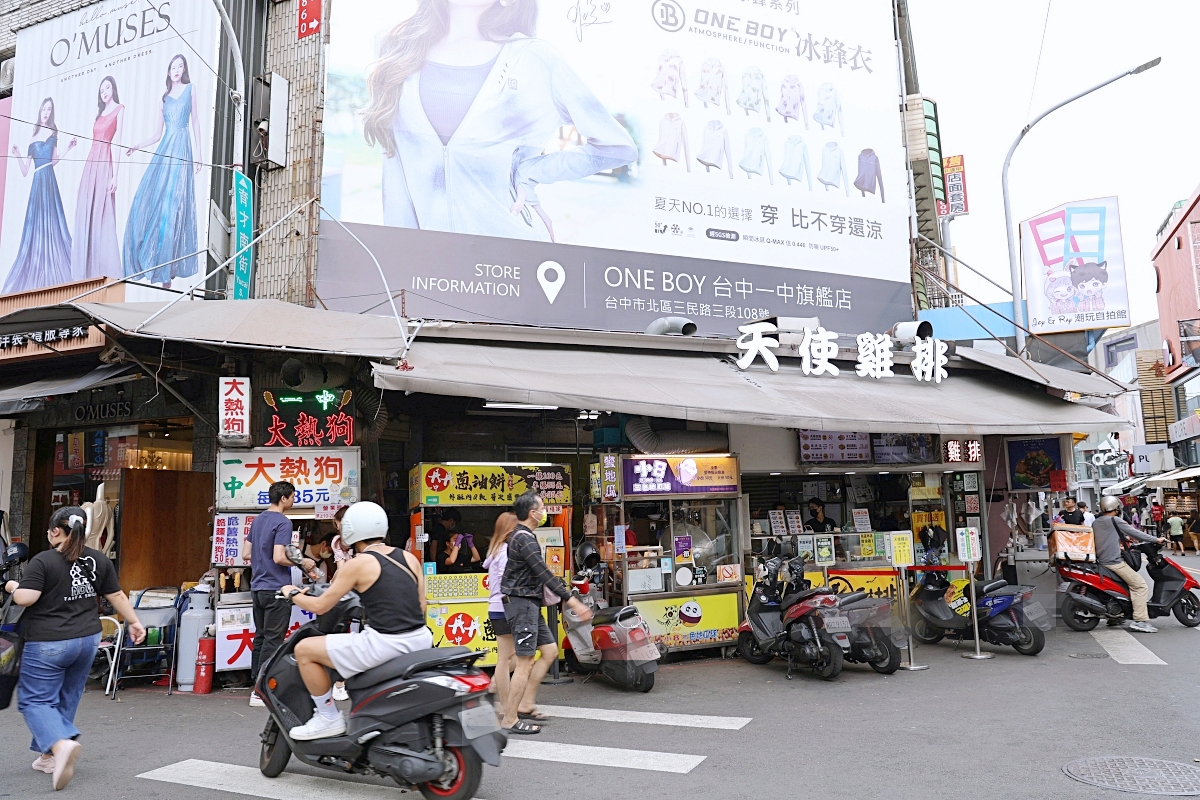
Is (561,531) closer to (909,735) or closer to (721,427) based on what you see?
(721,427)

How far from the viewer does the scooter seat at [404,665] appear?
15.2ft

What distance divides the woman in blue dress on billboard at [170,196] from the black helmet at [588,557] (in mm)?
5985

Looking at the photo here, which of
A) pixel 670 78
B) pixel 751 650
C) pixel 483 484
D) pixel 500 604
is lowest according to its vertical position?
pixel 751 650

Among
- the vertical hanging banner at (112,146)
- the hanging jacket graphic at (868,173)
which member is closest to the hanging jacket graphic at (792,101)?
the hanging jacket graphic at (868,173)

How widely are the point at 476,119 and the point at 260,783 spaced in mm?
8558

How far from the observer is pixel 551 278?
11.4 meters

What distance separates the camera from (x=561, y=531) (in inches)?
364

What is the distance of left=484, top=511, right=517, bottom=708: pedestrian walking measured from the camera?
670 cm

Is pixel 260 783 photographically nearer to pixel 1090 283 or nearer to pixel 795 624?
pixel 795 624

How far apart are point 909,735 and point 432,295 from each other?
23.7 feet

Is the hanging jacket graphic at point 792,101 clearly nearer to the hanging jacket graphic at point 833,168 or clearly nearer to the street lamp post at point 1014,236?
the hanging jacket graphic at point 833,168

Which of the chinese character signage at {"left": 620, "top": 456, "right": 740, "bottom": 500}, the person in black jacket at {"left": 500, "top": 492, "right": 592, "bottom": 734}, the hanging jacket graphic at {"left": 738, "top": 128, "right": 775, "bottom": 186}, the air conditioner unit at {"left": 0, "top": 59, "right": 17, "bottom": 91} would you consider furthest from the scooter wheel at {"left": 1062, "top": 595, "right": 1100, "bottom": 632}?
the air conditioner unit at {"left": 0, "top": 59, "right": 17, "bottom": 91}

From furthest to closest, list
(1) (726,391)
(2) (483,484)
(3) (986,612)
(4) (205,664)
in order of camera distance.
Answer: (3) (986,612) → (1) (726,391) → (2) (483,484) → (4) (205,664)

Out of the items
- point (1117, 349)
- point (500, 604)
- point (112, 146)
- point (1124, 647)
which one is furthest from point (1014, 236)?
point (1117, 349)
